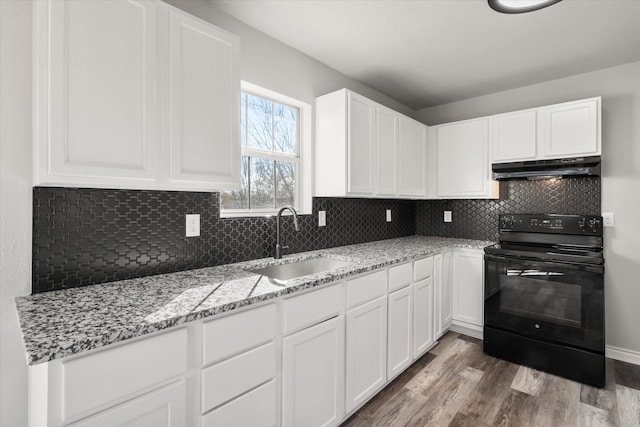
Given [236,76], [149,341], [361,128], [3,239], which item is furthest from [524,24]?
[3,239]

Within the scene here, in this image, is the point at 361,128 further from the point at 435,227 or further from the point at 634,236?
the point at 634,236

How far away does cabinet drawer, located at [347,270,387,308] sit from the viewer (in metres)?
1.88

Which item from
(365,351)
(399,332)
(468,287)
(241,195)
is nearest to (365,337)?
(365,351)

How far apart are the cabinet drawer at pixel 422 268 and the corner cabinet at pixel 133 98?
1611 millimetres

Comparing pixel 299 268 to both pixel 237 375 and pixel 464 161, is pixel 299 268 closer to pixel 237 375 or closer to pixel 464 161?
pixel 237 375

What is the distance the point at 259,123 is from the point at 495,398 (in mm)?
2510

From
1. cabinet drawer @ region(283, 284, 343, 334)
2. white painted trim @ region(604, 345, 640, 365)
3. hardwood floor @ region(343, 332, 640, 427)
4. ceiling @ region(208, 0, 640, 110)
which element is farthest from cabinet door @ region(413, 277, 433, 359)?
ceiling @ region(208, 0, 640, 110)

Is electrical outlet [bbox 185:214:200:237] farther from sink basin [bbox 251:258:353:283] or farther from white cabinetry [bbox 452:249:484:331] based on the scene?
white cabinetry [bbox 452:249:484:331]

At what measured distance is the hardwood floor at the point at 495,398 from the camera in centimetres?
193

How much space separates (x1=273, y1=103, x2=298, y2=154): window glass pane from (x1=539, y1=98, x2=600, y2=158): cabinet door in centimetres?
218

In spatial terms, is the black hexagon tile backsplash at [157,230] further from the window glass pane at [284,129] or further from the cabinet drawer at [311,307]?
the cabinet drawer at [311,307]

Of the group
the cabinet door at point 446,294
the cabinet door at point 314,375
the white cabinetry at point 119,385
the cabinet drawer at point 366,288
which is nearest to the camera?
the white cabinetry at point 119,385

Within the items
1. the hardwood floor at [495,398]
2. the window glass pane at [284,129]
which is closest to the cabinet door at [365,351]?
the hardwood floor at [495,398]

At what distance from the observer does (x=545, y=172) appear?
276cm
